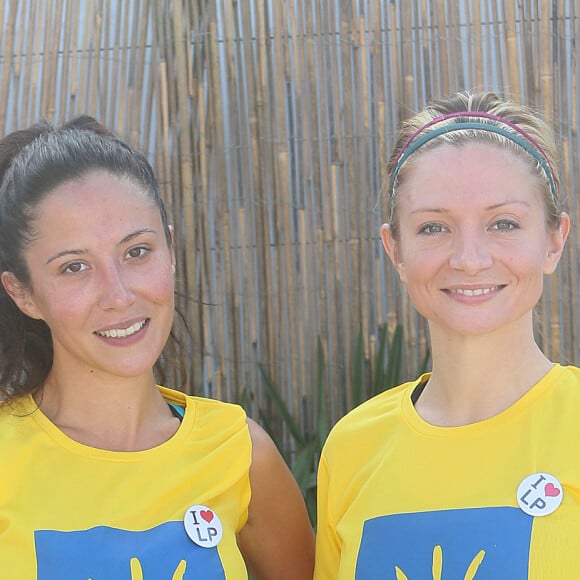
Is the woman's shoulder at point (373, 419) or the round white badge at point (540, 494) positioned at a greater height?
the woman's shoulder at point (373, 419)

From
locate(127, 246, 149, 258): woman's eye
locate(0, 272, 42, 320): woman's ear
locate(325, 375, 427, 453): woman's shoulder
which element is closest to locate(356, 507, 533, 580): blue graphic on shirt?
locate(325, 375, 427, 453): woman's shoulder

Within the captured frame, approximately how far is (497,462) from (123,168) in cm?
102

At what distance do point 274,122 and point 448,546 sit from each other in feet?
7.00

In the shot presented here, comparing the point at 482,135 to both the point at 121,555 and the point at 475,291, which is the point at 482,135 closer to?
the point at 475,291

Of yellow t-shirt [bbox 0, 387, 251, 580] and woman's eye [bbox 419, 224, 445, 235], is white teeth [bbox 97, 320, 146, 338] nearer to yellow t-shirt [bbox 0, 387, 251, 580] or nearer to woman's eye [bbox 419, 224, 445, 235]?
yellow t-shirt [bbox 0, 387, 251, 580]

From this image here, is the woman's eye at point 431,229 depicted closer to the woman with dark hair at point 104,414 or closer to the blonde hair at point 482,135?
the blonde hair at point 482,135

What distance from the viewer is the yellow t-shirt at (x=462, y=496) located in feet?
5.84

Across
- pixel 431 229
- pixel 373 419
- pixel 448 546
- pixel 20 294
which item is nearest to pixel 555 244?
pixel 431 229

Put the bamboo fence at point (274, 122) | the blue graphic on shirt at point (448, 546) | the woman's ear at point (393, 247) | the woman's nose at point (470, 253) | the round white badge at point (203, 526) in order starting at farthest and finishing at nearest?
1. the bamboo fence at point (274, 122)
2. the woman's ear at point (393, 247)
3. the round white badge at point (203, 526)
4. the woman's nose at point (470, 253)
5. the blue graphic on shirt at point (448, 546)

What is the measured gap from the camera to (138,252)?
7.07 ft

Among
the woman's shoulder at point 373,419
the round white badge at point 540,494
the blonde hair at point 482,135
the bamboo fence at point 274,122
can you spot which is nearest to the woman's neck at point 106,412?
the woman's shoulder at point 373,419

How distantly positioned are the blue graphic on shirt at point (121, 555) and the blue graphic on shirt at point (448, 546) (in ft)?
1.08

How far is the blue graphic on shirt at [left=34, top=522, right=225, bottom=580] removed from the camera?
1.91 m

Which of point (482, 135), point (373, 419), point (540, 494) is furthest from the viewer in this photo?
point (373, 419)
